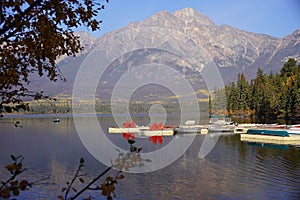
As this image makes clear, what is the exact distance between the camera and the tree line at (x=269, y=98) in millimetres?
81831

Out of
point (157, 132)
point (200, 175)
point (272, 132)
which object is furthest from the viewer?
point (157, 132)

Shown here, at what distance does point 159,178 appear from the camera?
2319 cm

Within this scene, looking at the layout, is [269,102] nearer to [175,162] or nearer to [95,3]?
[175,162]

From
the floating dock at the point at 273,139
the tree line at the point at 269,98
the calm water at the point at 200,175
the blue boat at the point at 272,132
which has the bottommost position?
the calm water at the point at 200,175

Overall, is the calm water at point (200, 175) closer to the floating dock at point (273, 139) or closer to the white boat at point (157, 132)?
the floating dock at point (273, 139)

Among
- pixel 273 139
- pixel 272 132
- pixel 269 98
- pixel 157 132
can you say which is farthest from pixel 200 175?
pixel 269 98

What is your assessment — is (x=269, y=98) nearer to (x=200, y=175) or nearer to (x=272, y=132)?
(x=272, y=132)

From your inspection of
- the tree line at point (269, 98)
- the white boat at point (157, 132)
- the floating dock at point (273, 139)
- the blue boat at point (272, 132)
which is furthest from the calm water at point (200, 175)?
the tree line at point (269, 98)

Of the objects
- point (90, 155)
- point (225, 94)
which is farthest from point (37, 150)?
point (225, 94)

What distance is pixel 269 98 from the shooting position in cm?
9200

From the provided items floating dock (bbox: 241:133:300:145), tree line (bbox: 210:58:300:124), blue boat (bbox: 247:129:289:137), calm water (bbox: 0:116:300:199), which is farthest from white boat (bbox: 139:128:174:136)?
tree line (bbox: 210:58:300:124)

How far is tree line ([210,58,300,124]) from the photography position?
268 ft

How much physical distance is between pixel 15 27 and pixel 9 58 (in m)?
0.44

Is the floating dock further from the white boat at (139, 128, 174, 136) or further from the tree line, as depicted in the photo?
the tree line
